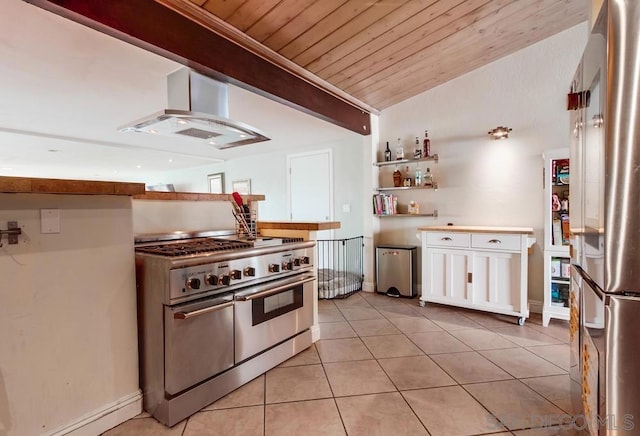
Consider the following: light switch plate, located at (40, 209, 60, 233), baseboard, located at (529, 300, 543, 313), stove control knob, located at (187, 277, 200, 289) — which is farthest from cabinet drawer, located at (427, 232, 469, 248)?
light switch plate, located at (40, 209, 60, 233)

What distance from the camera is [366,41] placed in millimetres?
2678

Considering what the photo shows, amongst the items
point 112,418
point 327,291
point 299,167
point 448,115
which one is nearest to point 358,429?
point 112,418

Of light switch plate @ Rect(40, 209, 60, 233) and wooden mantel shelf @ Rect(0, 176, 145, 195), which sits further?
light switch plate @ Rect(40, 209, 60, 233)

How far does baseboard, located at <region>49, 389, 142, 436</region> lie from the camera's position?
1438 millimetres

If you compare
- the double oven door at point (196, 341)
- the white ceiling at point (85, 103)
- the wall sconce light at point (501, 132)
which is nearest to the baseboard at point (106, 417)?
the double oven door at point (196, 341)

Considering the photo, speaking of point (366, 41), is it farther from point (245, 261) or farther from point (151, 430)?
point (151, 430)

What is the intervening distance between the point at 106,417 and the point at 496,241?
3259 millimetres

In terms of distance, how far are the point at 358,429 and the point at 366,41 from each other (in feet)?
9.26

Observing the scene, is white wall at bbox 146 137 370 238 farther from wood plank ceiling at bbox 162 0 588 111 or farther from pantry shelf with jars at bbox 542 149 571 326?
pantry shelf with jars at bbox 542 149 571 326

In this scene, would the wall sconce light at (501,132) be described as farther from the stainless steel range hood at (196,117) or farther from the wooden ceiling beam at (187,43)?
the stainless steel range hood at (196,117)

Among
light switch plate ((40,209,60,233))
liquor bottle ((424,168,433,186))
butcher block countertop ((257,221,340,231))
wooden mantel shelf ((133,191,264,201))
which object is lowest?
butcher block countertop ((257,221,340,231))

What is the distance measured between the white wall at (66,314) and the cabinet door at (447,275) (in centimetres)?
285

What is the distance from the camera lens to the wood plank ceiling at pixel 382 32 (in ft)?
7.14

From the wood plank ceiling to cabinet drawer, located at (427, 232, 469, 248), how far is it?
181 centimetres
